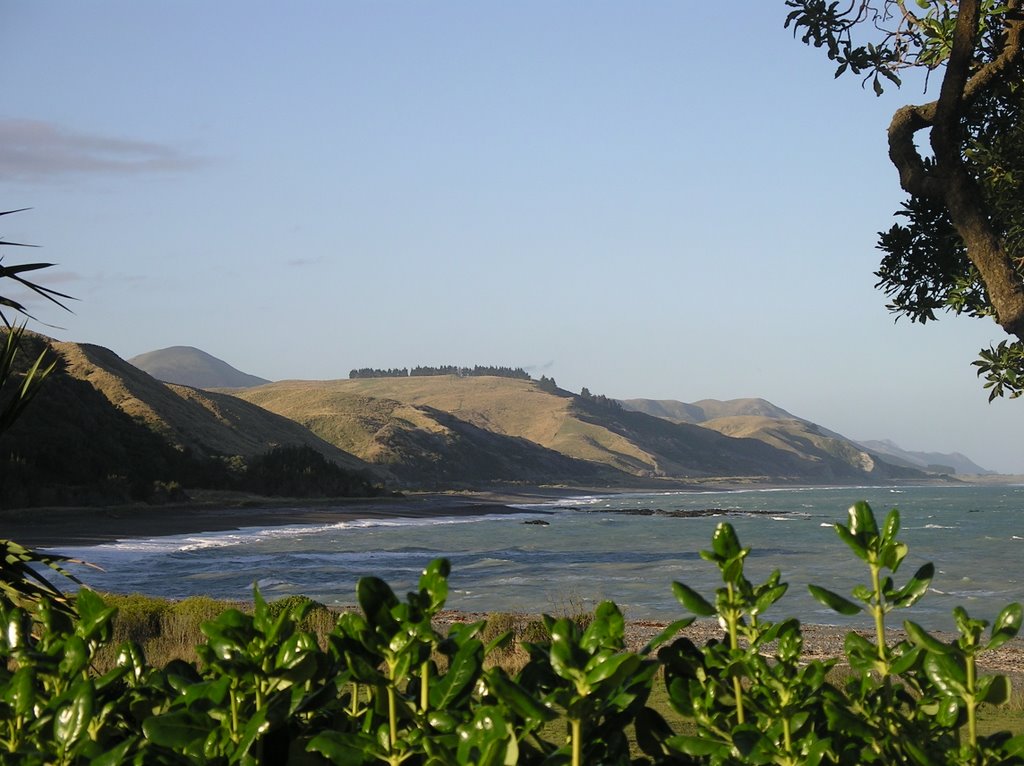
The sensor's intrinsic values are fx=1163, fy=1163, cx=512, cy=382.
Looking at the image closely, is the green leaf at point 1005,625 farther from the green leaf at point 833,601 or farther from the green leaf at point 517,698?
the green leaf at point 517,698

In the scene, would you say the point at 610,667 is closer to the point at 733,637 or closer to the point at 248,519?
the point at 733,637

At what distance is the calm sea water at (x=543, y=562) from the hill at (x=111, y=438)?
24.5 ft

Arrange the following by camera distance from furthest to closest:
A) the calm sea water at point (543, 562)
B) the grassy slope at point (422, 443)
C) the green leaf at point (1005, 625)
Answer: the grassy slope at point (422, 443) → the calm sea water at point (543, 562) → the green leaf at point (1005, 625)

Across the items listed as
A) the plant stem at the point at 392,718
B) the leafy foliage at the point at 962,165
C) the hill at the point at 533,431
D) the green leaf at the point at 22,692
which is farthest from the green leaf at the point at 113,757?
the hill at the point at 533,431

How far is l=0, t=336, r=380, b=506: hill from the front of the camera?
4881 centimetres

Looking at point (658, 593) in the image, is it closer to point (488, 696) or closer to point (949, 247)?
point (949, 247)

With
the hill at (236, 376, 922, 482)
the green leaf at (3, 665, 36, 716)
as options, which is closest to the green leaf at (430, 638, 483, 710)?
the green leaf at (3, 665, 36, 716)

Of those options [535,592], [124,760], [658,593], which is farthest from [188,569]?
[124,760]

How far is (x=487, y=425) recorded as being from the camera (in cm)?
17325

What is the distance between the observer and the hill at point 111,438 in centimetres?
4881

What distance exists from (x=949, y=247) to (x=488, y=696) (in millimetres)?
8834

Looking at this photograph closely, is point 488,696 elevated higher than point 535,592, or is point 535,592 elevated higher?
point 488,696

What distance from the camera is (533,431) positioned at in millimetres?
171375

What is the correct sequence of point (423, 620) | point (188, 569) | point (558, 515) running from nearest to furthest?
point (423, 620)
point (188, 569)
point (558, 515)
